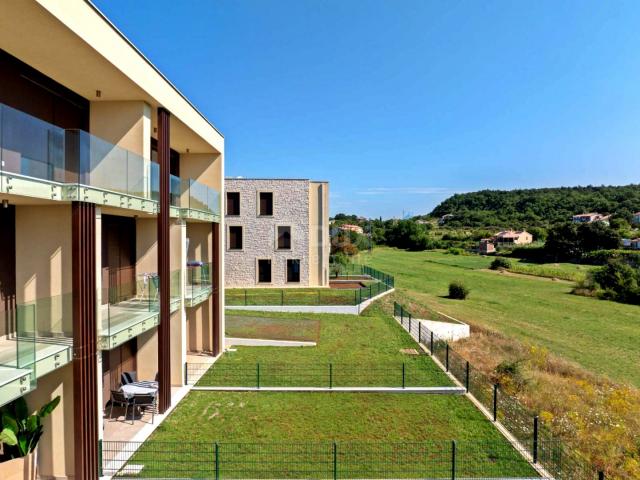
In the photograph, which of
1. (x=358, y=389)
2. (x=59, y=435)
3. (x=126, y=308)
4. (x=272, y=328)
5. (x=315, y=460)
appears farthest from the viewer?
(x=272, y=328)

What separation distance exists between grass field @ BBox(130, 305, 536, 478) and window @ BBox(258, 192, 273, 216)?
19188 millimetres

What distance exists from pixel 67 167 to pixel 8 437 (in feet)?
14.8

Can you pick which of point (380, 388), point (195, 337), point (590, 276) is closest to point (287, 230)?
point (195, 337)

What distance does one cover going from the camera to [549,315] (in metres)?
34.2

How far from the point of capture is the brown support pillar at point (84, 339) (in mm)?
7195

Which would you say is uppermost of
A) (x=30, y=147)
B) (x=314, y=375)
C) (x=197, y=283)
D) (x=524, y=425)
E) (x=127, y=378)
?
(x=30, y=147)

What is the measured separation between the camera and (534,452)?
8539 millimetres

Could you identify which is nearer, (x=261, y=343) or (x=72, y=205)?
(x=72, y=205)

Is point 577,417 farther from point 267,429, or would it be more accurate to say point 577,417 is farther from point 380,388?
point 267,429

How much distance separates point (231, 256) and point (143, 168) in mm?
21473

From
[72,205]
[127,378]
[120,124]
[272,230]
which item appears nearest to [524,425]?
[127,378]

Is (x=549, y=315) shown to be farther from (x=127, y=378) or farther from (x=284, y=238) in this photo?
(x=127, y=378)

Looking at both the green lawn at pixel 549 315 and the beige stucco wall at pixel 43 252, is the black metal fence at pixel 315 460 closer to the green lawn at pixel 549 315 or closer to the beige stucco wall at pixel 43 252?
the beige stucco wall at pixel 43 252

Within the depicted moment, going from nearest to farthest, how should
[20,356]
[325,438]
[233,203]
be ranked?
1. [20,356]
2. [325,438]
3. [233,203]
